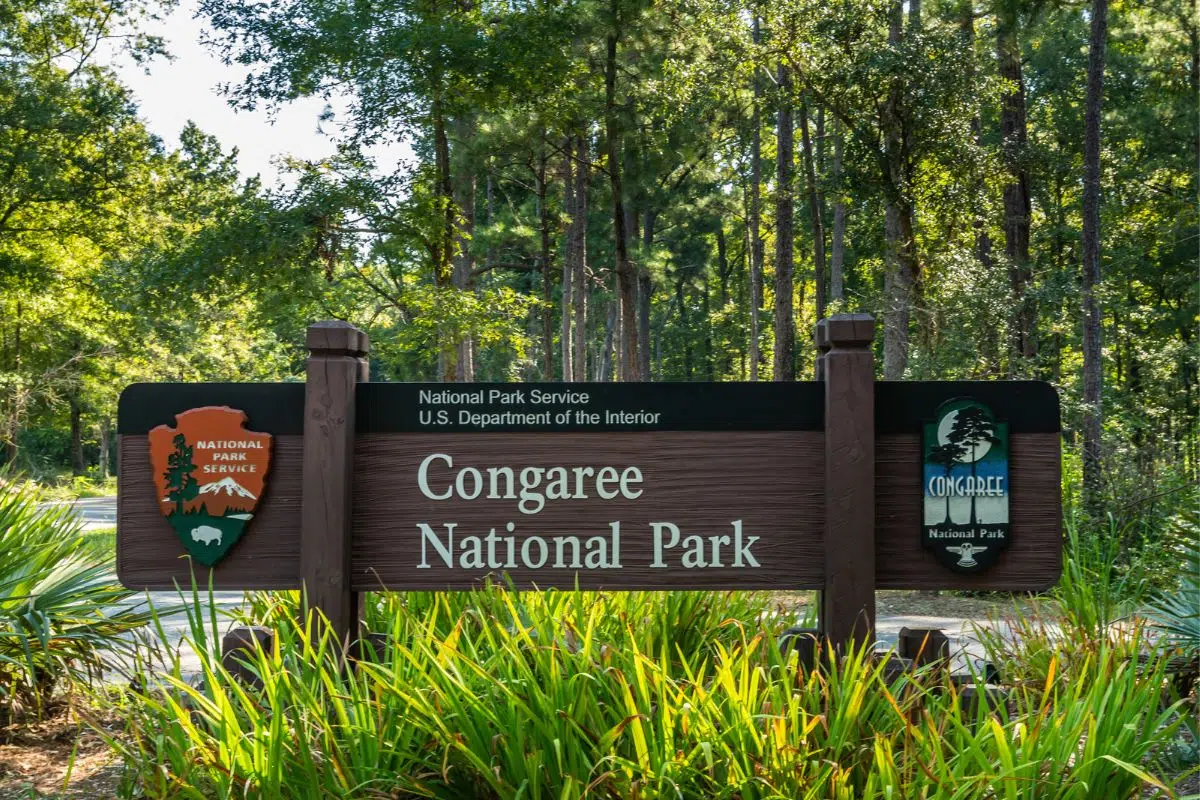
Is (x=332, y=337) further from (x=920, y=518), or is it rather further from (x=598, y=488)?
(x=920, y=518)

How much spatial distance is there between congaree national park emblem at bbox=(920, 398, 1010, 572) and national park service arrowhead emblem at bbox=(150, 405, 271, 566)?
2.69m

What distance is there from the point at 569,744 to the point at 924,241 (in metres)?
17.8

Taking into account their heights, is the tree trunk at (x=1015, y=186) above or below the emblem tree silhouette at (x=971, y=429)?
above

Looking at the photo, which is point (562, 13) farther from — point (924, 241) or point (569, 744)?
point (569, 744)

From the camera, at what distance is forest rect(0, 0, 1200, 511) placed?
58.3 ft

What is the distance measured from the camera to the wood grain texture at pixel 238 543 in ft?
14.8

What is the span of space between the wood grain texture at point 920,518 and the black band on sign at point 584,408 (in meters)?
0.35

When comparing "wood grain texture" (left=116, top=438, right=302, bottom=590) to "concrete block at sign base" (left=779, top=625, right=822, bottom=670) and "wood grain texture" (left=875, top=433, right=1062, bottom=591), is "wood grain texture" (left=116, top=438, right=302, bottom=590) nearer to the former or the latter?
"concrete block at sign base" (left=779, top=625, right=822, bottom=670)

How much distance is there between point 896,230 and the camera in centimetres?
1980

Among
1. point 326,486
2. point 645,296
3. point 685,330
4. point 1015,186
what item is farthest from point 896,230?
point 685,330

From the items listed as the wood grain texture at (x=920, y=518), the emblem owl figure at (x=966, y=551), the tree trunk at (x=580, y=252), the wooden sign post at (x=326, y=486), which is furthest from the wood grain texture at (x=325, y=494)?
the tree trunk at (x=580, y=252)

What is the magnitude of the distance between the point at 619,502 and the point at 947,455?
1340 millimetres

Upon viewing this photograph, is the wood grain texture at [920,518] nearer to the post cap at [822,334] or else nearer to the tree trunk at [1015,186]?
the post cap at [822,334]

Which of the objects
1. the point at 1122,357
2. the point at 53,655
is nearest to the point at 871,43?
the point at 53,655
